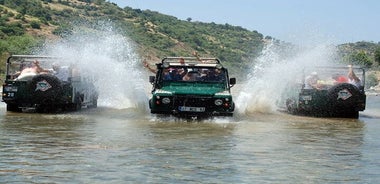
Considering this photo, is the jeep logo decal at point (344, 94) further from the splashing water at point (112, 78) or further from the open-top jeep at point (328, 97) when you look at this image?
the splashing water at point (112, 78)

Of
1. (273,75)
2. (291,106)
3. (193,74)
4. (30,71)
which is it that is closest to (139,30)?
(273,75)

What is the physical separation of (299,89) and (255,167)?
38.5 ft

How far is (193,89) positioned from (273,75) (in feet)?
25.9

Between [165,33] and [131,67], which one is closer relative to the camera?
[131,67]

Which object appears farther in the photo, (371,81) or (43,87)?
(371,81)

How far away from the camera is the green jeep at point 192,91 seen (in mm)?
16422

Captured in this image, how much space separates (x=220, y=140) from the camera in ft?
40.3

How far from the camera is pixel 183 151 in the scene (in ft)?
34.8

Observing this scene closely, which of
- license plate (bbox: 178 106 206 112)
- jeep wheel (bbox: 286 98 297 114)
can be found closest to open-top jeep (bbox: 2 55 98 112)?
license plate (bbox: 178 106 206 112)

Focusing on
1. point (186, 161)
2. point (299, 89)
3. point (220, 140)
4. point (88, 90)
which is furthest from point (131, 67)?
point (186, 161)

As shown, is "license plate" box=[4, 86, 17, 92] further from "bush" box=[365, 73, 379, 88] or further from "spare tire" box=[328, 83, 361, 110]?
"bush" box=[365, 73, 379, 88]

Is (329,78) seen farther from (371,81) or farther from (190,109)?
(371,81)

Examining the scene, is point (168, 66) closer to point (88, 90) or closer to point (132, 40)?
point (88, 90)

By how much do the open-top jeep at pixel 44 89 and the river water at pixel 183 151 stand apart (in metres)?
1.84
